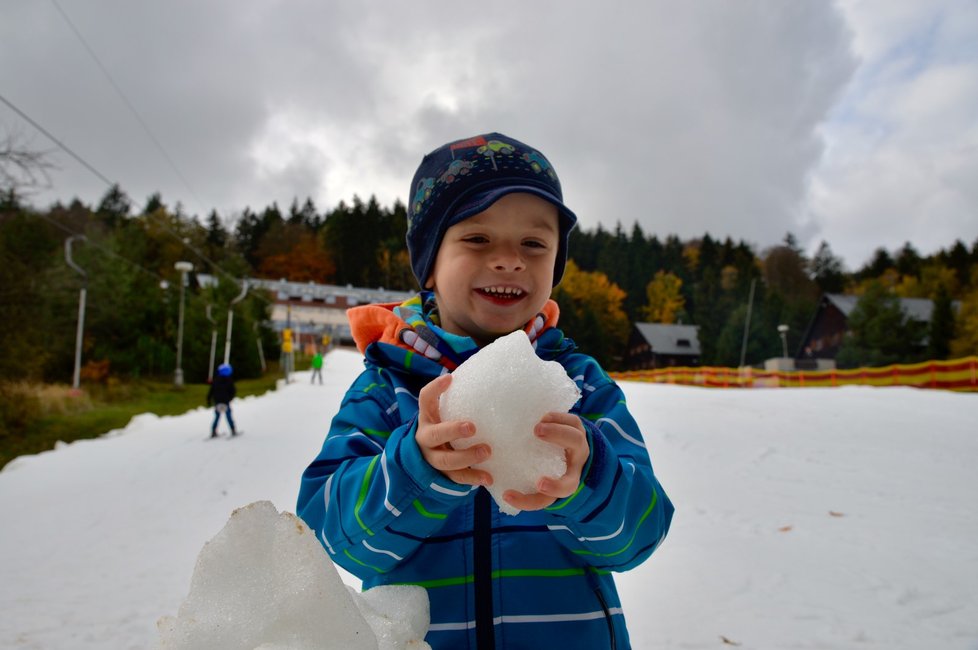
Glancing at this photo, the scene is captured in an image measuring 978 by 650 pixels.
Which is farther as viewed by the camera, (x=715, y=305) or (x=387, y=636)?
(x=715, y=305)

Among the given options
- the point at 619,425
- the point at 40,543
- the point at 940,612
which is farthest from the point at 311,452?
the point at 619,425

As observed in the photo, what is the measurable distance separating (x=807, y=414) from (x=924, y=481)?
502 cm

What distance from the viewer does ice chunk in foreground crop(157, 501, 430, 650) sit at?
95 cm

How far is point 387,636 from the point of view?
1.08m

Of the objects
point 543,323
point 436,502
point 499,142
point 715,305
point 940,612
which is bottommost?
point 940,612

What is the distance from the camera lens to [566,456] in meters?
0.98

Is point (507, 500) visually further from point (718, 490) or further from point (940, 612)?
point (718, 490)

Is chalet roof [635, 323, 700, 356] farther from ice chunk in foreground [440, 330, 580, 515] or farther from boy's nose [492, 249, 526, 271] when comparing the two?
ice chunk in foreground [440, 330, 580, 515]

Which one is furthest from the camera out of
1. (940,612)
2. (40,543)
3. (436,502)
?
(40,543)

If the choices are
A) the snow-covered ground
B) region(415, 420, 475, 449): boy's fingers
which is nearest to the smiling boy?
region(415, 420, 475, 449): boy's fingers

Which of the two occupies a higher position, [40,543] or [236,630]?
[236,630]

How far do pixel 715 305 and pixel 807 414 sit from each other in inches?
1632

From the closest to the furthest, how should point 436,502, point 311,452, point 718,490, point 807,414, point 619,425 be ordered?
point 436,502
point 619,425
point 718,490
point 311,452
point 807,414

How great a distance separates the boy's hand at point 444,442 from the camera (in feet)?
3.01
